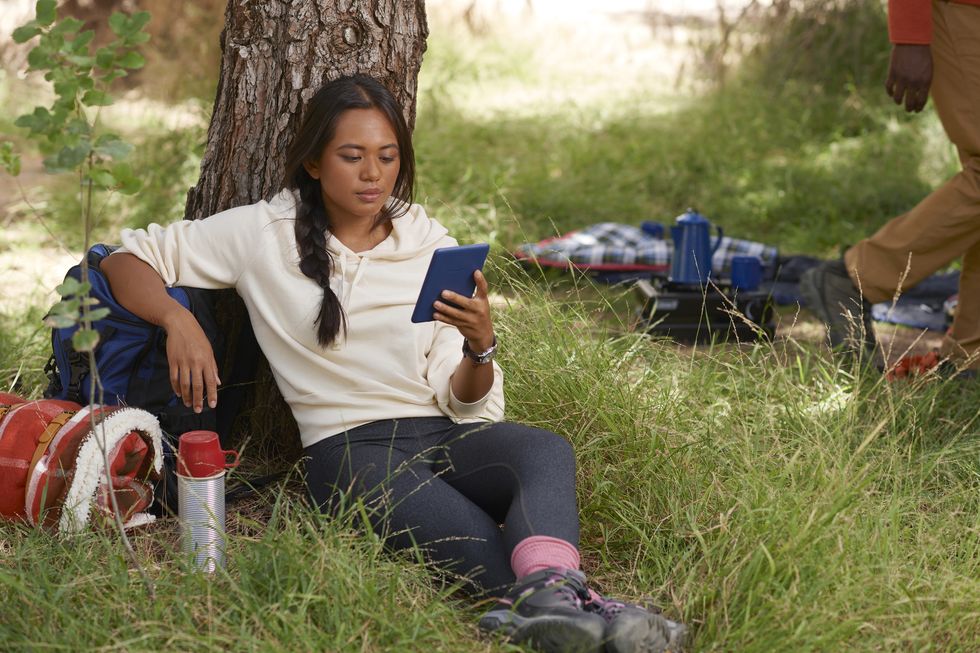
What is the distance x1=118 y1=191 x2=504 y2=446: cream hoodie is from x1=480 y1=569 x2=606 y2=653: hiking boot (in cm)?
59

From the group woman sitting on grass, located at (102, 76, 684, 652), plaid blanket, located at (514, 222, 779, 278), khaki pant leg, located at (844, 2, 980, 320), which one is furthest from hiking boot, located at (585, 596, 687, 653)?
plaid blanket, located at (514, 222, 779, 278)

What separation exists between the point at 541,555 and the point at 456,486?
0.43 m

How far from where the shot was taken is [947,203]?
3842mm

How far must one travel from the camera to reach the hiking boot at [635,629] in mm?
2105

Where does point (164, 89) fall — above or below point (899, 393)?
above

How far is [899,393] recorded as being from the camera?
3.50 meters

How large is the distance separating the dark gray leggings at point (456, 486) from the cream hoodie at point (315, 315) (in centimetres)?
6

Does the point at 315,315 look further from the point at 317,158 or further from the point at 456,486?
the point at 456,486

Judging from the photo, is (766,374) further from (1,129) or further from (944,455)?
(1,129)

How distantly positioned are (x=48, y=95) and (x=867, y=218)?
17.6ft

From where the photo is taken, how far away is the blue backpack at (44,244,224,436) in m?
2.67

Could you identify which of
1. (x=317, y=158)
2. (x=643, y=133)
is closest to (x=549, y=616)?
(x=317, y=158)

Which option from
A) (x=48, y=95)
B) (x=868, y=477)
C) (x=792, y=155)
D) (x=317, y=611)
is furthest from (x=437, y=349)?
(x=48, y=95)

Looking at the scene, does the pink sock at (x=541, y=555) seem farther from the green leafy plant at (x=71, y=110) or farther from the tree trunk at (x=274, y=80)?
the tree trunk at (x=274, y=80)
